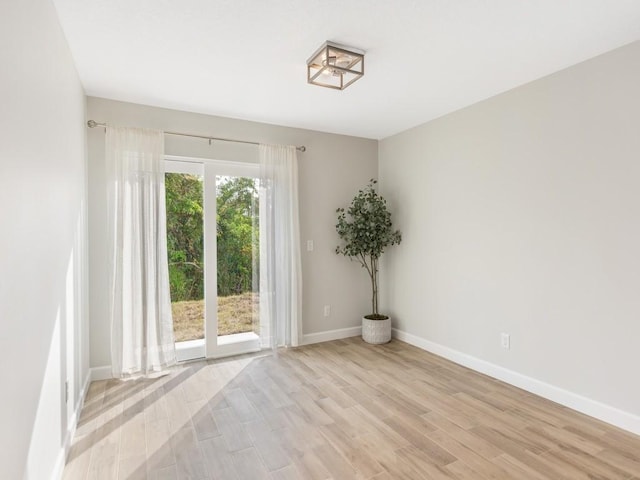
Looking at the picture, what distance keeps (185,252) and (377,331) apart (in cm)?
235

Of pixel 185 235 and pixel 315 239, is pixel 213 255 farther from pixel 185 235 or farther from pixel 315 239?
pixel 315 239

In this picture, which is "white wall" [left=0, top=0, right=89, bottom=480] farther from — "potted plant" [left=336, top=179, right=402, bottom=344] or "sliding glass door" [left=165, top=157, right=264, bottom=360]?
"potted plant" [left=336, top=179, right=402, bottom=344]

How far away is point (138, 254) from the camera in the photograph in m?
3.29

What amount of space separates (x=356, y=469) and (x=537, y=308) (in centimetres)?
197

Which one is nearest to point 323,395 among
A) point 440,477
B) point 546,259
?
point 440,477

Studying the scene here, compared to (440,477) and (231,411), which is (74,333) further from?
(440,477)

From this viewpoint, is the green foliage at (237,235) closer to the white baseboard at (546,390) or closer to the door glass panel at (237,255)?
the door glass panel at (237,255)

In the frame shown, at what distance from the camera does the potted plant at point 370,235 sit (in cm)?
418

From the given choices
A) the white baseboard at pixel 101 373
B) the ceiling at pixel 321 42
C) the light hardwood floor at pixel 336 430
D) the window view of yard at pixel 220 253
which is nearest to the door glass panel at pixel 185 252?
the window view of yard at pixel 220 253

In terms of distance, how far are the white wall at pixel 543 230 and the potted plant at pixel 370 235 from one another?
1.27 ft

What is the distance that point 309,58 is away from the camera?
2562mm

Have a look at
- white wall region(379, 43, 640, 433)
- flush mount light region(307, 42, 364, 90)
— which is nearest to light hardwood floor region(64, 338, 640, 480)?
white wall region(379, 43, 640, 433)

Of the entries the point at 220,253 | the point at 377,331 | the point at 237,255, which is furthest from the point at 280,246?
the point at 377,331

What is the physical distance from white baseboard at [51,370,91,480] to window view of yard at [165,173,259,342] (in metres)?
1.01
